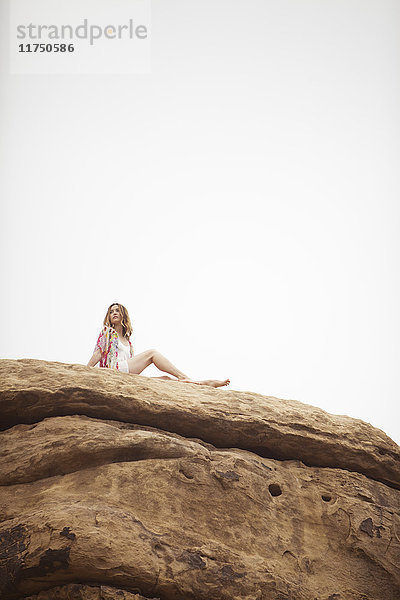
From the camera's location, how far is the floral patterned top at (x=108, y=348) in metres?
9.66

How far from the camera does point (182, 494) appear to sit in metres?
6.93

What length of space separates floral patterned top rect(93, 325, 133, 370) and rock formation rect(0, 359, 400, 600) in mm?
1675

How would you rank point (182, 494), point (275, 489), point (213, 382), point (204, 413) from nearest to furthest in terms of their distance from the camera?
point (182, 494), point (275, 489), point (204, 413), point (213, 382)

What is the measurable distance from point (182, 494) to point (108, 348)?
146 inches

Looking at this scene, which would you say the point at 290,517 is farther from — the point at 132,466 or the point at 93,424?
the point at 93,424

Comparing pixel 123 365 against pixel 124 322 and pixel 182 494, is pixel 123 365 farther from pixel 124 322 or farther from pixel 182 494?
pixel 182 494

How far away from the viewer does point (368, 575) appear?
283 inches

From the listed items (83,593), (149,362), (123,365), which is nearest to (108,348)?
(123,365)

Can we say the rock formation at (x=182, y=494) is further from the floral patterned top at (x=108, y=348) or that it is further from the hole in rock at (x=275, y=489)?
the floral patterned top at (x=108, y=348)

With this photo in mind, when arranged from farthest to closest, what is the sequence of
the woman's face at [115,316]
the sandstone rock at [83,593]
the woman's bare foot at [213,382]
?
the woman's face at [115,316] → the woman's bare foot at [213,382] → the sandstone rock at [83,593]

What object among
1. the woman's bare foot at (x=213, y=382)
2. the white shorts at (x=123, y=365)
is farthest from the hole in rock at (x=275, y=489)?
the white shorts at (x=123, y=365)

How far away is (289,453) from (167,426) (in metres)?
2.11

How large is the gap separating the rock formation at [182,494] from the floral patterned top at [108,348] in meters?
1.67

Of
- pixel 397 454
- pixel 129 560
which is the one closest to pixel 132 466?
pixel 129 560
